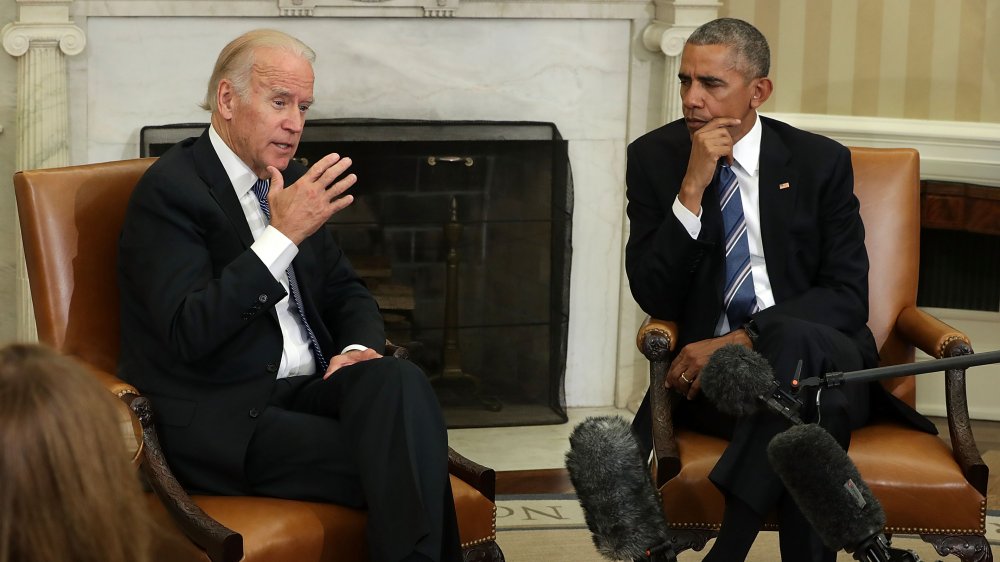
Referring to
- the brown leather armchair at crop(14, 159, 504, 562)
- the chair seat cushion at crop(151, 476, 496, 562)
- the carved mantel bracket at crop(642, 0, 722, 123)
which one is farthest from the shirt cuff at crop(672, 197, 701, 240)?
the carved mantel bracket at crop(642, 0, 722, 123)

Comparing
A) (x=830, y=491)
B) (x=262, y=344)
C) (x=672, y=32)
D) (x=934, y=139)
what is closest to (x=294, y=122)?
(x=262, y=344)

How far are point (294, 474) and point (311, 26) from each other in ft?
7.27

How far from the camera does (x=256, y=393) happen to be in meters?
2.58

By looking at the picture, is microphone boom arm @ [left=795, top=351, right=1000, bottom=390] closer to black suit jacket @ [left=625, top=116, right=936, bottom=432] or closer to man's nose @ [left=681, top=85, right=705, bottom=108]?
black suit jacket @ [left=625, top=116, right=936, bottom=432]

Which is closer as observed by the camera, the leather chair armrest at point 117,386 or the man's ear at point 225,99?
the leather chair armrest at point 117,386

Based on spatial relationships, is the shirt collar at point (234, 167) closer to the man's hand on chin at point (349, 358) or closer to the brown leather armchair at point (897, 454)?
the man's hand on chin at point (349, 358)

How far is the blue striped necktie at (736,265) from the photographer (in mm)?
3018

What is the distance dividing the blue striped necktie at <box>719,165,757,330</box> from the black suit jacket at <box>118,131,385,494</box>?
106cm

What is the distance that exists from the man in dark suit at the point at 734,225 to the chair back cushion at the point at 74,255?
118 cm

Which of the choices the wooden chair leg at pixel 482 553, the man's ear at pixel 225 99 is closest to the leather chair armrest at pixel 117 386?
the man's ear at pixel 225 99

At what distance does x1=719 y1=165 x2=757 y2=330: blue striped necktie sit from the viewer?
9.90ft

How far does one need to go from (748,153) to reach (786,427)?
0.75 meters

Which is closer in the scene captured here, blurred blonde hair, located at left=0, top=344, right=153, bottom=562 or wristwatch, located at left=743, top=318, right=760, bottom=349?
blurred blonde hair, located at left=0, top=344, right=153, bottom=562

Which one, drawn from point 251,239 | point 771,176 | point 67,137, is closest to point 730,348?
point 771,176
